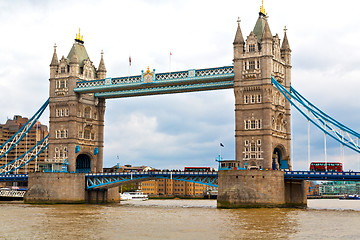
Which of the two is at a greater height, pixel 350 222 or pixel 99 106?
pixel 99 106

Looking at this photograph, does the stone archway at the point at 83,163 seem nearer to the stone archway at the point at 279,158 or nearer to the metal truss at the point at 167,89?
the metal truss at the point at 167,89

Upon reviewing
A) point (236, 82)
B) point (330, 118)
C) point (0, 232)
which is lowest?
point (0, 232)

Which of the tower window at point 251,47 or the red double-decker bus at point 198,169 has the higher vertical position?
the tower window at point 251,47

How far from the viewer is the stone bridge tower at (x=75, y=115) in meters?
105

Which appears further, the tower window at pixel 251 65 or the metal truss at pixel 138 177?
the tower window at pixel 251 65

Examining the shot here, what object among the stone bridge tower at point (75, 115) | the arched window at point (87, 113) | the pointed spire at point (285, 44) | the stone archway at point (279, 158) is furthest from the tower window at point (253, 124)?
the arched window at point (87, 113)

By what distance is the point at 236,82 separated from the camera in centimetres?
8950

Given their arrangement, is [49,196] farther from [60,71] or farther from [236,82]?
[236,82]

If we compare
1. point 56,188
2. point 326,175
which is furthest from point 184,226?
point 56,188

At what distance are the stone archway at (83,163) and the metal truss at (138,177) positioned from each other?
787 centimetres

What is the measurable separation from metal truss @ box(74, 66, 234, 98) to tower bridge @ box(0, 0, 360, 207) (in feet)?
0.58

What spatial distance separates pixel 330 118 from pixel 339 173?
10.8m

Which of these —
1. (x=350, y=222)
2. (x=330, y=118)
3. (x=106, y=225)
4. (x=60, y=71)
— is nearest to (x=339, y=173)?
(x=330, y=118)

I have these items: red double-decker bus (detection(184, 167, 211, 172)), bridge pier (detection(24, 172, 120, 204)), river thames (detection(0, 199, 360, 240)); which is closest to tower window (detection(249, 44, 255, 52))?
red double-decker bus (detection(184, 167, 211, 172))
